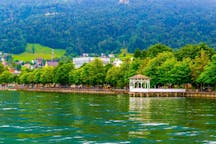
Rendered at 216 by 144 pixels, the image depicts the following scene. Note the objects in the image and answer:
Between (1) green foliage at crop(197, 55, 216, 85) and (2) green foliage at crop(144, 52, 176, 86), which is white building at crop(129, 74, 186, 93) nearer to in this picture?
(2) green foliage at crop(144, 52, 176, 86)

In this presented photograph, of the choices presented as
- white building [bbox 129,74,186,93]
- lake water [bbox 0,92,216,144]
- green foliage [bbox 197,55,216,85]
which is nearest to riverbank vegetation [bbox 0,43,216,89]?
green foliage [bbox 197,55,216,85]

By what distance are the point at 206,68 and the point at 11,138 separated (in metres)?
77.6

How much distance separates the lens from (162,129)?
44812mm

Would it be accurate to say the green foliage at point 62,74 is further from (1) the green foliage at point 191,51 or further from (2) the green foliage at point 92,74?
(1) the green foliage at point 191,51

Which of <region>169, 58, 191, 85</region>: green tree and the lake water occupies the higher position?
<region>169, 58, 191, 85</region>: green tree

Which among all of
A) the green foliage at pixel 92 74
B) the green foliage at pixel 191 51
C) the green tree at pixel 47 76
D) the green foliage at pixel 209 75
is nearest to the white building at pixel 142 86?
the green foliage at pixel 209 75

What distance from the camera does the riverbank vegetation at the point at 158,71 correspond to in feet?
395

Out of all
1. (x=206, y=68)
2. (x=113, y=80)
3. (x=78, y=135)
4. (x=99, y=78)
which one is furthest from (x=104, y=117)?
(x=99, y=78)

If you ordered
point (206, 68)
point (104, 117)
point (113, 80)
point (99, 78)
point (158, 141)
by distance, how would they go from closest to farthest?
point (158, 141) → point (104, 117) → point (206, 68) → point (113, 80) → point (99, 78)

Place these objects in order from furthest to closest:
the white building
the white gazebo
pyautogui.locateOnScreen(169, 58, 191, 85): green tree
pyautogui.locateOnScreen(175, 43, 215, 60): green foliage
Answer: pyautogui.locateOnScreen(175, 43, 215, 60): green foliage, pyautogui.locateOnScreen(169, 58, 191, 85): green tree, the white gazebo, the white building

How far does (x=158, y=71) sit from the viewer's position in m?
126

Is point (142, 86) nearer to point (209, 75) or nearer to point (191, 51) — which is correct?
point (209, 75)

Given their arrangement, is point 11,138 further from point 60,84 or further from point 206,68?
point 60,84

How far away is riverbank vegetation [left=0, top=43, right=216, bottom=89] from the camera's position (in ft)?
395
